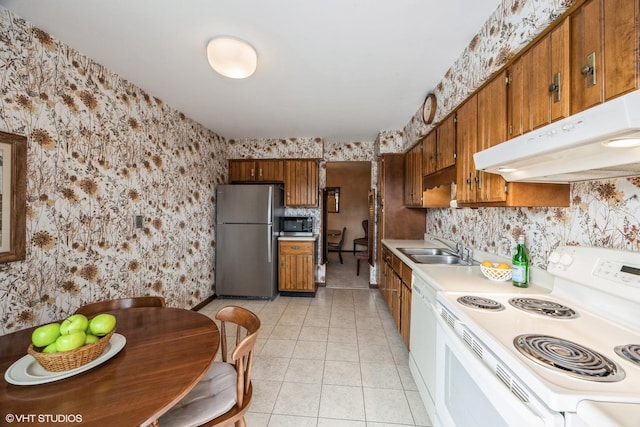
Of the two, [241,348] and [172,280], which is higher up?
[241,348]

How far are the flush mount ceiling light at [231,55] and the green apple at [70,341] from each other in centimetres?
163

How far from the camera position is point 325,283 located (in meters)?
4.48

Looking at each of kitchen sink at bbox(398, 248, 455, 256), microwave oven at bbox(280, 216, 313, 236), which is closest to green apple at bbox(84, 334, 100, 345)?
kitchen sink at bbox(398, 248, 455, 256)

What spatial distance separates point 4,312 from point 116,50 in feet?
5.83

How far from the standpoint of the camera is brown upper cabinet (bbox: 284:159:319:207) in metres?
4.01

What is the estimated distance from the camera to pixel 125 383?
0.85m

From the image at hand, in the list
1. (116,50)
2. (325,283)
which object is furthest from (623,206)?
(325,283)

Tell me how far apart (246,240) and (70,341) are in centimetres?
280

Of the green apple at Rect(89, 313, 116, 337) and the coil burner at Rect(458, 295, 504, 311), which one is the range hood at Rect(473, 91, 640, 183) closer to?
the coil burner at Rect(458, 295, 504, 311)

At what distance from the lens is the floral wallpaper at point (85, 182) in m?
1.51

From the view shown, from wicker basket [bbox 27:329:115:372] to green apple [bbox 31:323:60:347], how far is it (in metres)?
0.02

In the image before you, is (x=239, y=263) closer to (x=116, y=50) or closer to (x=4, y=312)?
(x=4, y=312)

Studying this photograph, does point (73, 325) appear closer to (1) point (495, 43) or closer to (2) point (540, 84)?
(2) point (540, 84)

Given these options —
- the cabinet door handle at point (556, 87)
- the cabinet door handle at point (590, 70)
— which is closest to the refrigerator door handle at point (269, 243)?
the cabinet door handle at point (556, 87)
